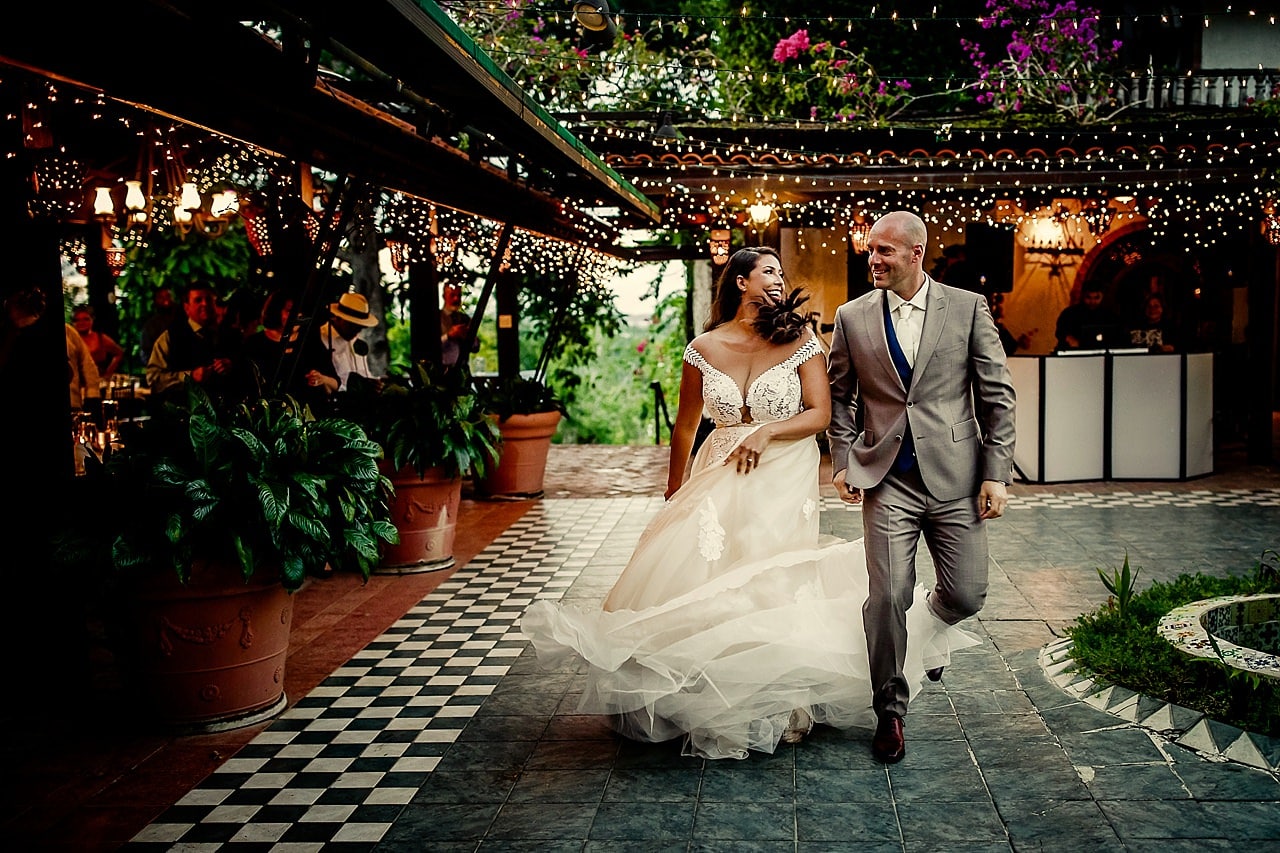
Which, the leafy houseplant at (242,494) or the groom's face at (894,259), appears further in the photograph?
the leafy houseplant at (242,494)

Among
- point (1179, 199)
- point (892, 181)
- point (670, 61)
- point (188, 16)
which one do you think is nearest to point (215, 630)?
point (188, 16)

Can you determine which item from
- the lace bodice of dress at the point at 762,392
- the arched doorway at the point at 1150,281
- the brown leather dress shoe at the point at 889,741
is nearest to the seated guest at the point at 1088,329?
the arched doorway at the point at 1150,281

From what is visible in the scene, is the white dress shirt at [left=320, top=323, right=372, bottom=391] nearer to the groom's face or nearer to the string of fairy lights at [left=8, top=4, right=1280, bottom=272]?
the string of fairy lights at [left=8, top=4, right=1280, bottom=272]

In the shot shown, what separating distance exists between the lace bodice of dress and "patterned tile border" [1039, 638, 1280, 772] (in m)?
1.67

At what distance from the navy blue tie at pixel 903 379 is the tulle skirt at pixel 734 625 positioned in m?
0.52

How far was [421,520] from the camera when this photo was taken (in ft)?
24.8

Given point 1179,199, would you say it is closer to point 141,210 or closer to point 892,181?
point 892,181

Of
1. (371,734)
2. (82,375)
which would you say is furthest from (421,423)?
(82,375)

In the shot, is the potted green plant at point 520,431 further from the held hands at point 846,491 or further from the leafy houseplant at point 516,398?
the held hands at point 846,491

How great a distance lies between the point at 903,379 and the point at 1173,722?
1.63 meters

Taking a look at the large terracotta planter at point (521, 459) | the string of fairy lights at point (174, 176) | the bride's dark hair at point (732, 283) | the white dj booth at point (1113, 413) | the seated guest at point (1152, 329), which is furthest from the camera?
the seated guest at point (1152, 329)

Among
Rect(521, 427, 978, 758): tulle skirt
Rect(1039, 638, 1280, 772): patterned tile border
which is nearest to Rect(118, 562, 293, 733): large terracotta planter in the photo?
Rect(521, 427, 978, 758): tulle skirt

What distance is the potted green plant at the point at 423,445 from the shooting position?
7.18m

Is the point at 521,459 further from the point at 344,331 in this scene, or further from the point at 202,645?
the point at 202,645
